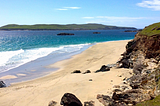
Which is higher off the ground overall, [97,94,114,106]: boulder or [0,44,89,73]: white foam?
[97,94,114,106]: boulder

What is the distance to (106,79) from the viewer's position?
1420 centimetres

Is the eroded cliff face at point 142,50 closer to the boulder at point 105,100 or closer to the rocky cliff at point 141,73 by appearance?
the rocky cliff at point 141,73

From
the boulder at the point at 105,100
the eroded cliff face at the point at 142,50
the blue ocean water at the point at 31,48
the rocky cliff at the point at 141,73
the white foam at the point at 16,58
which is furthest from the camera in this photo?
the blue ocean water at the point at 31,48

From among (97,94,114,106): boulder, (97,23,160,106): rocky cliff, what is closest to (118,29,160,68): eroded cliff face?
(97,23,160,106): rocky cliff

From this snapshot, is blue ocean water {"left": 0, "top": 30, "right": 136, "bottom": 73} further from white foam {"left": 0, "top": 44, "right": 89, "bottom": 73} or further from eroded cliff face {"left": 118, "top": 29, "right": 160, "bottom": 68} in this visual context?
eroded cliff face {"left": 118, "top": 29, "right": 160, "bottom": 68}

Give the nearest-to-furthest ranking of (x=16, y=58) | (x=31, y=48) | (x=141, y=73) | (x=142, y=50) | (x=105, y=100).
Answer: (x=105, y=100), (x=141, y=73), (x=142, y=50), (x=16, y=58), (x=31, y=48)

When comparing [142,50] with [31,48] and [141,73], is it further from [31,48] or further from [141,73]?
[31,48]

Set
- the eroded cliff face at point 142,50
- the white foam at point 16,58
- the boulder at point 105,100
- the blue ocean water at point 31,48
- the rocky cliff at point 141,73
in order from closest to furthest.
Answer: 1. the rocky cliff at point 141,73
2. the boulder at point 105,100
3. the eroded cliff face at point 142,50
4. the white foam at point 16,58
5. the blue ocean water at point 31,48

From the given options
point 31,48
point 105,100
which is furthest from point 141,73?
point 31,48

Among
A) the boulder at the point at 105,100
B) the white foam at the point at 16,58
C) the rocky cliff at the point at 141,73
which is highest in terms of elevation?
the rocky cliff at the point at 141,73

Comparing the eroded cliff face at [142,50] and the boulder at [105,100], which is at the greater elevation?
the eroded cliff face at [142,50]

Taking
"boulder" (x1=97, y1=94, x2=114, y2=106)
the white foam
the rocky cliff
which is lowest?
the white foam

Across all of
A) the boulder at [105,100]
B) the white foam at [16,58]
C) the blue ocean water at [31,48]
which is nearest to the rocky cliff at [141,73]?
the boulder at [105,100]

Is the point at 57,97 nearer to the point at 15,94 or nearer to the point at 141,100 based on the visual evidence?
the point at 15,94
